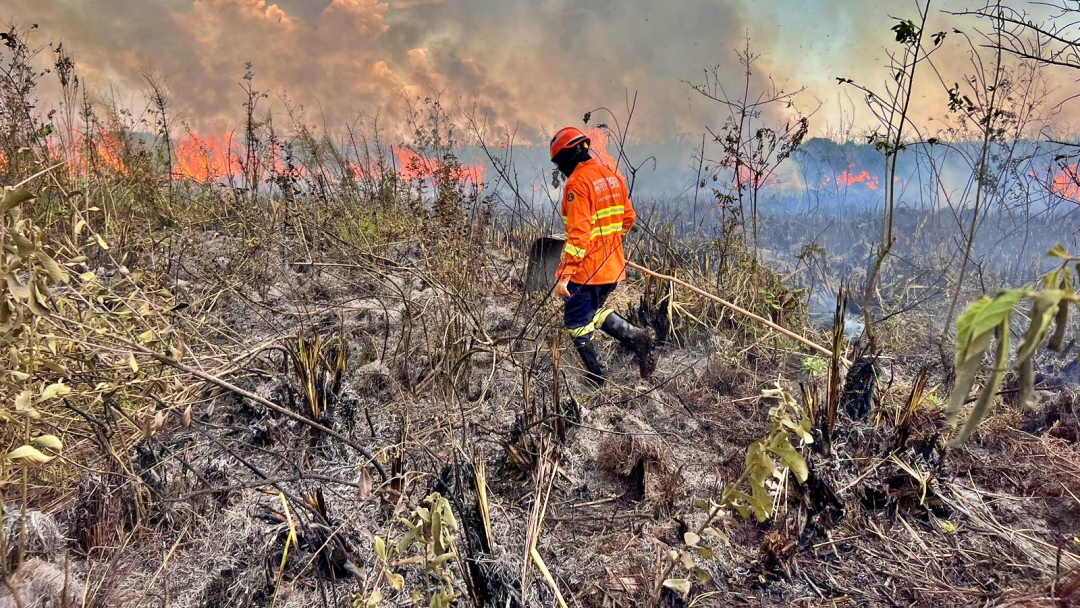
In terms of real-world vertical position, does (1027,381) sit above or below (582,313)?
above

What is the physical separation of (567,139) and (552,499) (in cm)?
238

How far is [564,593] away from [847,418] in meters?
1.36

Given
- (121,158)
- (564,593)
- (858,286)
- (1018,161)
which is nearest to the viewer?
(564,593)

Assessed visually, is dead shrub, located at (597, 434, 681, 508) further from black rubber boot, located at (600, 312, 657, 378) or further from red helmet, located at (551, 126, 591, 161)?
red helmet, located at (551, 126, 591, 161)

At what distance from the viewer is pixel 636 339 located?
361cm

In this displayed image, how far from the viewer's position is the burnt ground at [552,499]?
5.80 feet

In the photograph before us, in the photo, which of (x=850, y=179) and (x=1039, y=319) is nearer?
(x=1039, y=319)

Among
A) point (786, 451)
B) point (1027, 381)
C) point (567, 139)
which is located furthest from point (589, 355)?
point (1027, 381)

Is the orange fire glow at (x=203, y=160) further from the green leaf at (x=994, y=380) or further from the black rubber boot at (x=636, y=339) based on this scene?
the green leaf at (x=994, y=380)

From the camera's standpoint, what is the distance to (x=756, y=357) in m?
3.72

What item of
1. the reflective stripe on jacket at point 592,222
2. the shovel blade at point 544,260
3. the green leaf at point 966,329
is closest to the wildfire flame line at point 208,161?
the shovel blade at point 544,260

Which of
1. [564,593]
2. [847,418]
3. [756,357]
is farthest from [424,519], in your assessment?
[756,357]

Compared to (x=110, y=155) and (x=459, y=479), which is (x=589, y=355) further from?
(x=110, y=155)

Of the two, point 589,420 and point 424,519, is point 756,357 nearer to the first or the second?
point 589,420
